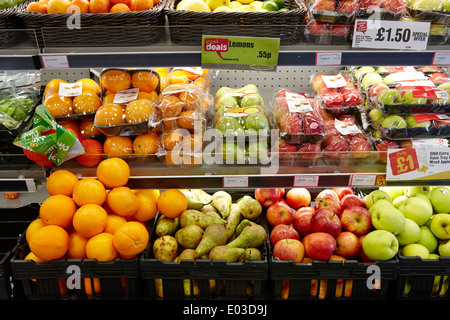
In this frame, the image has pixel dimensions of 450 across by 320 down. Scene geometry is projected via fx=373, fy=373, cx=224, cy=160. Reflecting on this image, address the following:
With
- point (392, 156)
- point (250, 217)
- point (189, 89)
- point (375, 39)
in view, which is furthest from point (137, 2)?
point (392, 156)

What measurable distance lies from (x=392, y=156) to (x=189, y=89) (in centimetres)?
94

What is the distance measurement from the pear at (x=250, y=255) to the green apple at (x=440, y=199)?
34.7 inches

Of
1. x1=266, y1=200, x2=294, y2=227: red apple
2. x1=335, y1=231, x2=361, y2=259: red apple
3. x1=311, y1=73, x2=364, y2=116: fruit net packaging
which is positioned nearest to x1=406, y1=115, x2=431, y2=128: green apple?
x1=311, y1=73, x2=364, y2=116: fruit net packaging

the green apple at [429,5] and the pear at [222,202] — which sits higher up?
the green apple at [429,5]

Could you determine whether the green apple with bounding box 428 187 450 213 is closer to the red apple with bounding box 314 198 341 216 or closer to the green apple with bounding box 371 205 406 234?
the green apple with bounding box 371 205 406 234

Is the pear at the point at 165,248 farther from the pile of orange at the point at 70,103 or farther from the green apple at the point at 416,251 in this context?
the green apple at the point at 416,251

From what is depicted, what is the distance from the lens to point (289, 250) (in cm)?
155

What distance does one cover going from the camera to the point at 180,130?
163cm

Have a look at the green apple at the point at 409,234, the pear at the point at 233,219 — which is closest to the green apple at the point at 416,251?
the green apple at the point at 409,234

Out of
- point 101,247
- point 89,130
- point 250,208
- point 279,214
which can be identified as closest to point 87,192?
point 101,247

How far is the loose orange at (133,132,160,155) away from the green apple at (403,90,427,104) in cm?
112

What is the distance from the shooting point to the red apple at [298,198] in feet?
6.26

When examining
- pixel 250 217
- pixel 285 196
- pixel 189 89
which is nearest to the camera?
pixel 189 89
